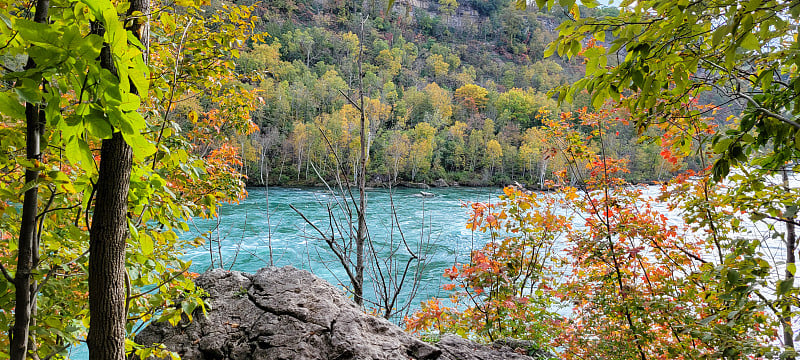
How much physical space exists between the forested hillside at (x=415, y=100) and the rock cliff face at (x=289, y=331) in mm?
1908

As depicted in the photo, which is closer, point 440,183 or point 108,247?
point 108,247

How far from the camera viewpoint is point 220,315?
2285mm

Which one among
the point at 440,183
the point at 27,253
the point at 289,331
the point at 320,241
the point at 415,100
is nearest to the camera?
the point at 27,253

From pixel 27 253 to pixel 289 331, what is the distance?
1287 millimetres

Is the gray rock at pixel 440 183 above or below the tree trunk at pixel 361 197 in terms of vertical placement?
below

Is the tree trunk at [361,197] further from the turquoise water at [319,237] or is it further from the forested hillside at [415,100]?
the turquoise water at [319,237]

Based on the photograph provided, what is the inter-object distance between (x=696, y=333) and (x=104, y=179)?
2.35 m

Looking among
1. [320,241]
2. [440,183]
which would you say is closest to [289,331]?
[320,241]

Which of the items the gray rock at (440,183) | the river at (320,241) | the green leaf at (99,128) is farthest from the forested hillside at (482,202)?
the gray rock at (440,183)

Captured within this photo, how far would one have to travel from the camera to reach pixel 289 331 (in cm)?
213

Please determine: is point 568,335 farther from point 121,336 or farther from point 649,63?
point 121,336

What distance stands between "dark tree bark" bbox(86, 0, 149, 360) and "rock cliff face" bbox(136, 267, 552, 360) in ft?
3.82

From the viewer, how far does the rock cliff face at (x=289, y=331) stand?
204 cm

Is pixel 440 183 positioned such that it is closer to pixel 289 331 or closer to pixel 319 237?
pixel 319 237
